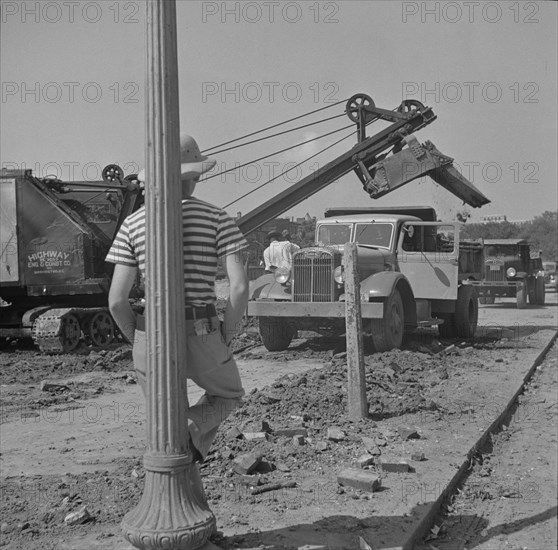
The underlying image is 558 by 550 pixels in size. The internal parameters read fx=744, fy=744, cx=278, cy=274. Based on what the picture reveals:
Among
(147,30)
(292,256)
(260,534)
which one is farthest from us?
(292,256)

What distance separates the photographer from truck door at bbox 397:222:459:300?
12320 millimetres

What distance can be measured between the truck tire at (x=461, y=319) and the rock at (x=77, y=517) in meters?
10.2

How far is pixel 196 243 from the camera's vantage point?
339 centimetres

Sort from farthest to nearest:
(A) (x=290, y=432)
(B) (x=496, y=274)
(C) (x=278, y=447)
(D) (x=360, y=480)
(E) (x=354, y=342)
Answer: (B) (x=496, y=274), (E) (x=354, y=342), (A) (x=290, y=432), (C) (x=278, y=447), (D) (x=360, y=480)

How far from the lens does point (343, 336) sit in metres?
13.6

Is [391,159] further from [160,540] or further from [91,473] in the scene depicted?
[160,540]

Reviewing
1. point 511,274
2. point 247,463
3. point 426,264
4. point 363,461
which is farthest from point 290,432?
point 511,274

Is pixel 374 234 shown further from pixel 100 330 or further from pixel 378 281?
pixel 100 330

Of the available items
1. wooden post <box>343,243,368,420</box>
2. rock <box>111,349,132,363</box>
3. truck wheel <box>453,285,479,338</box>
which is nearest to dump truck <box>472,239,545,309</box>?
truck wheel <box>453,285,479,338</box>

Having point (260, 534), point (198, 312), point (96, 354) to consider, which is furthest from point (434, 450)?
point (96, 354)

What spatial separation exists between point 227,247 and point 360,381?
339 centimetres

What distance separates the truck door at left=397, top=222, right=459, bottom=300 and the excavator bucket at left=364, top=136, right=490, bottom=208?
1009mm

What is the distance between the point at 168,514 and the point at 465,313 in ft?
35.9

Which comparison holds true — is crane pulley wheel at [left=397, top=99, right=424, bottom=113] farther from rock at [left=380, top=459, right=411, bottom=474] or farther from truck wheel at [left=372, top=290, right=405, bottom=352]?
rock at [left=380, top=459, right=411, bottom=474]
